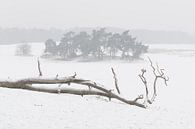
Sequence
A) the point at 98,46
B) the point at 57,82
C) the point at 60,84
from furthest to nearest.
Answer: the point at 98,46 < the point at 60,84 < the point at 57,82

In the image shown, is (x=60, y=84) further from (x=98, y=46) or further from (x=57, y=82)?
(x=98, y=46)

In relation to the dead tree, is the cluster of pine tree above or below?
above

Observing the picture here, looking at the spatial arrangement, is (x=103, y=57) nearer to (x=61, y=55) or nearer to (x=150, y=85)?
(x=61, y=55)

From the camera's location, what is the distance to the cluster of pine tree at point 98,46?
140 meters

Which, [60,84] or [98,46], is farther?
[98,46]

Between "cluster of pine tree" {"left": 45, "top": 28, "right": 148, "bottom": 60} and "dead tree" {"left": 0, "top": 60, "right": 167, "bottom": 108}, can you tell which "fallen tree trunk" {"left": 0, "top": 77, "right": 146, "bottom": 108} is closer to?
"dead tree" {"left": 0, "top": 60, "right": 167, "bottom": 108}

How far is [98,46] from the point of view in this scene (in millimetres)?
141500

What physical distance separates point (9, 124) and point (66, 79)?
6.72 metres

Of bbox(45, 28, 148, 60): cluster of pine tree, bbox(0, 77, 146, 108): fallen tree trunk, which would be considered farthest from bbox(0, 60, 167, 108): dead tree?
bbox(45, 28, 148, 60): cluster of pine tree

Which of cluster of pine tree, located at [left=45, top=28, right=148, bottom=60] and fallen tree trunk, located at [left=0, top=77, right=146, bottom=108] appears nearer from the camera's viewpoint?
fallen tree trunk, located at [left=0, top=77, right=146, bottom=108]

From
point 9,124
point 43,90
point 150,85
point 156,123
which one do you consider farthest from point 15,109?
point 150,85

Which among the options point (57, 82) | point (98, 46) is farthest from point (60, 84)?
point (98, 46)

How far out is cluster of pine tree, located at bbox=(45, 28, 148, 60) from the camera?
140 m

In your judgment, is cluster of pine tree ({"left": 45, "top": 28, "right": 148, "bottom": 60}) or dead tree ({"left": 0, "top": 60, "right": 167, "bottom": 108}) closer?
dead tree ({"left": 0, "top": 60, "right": 167, "bottom": 108})
